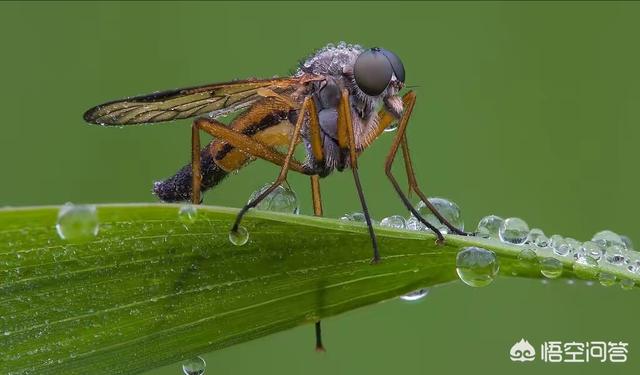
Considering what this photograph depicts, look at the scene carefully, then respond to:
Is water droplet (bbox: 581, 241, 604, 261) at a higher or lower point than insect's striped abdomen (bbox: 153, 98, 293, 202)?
lower

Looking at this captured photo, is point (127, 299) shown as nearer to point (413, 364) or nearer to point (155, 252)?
point (155, 252)

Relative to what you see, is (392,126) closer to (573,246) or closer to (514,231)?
(514,231)

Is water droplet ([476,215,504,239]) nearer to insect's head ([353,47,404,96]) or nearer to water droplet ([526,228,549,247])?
water droplet ([526,228,549,247])

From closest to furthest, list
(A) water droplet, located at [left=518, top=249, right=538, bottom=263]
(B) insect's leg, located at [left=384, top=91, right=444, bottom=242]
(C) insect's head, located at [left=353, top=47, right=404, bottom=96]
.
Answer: (A) water droplet, located at [left=518, top=249, right=538, bottom=263]
(B) insect's leg, located at [left=384, top=91, right=444, bottom=242]
(C) insect's head, located at [left=353, top=47, right=404, bottom=96]

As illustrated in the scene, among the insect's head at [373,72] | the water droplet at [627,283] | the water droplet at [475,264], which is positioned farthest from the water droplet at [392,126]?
the water droplet at [627,283]

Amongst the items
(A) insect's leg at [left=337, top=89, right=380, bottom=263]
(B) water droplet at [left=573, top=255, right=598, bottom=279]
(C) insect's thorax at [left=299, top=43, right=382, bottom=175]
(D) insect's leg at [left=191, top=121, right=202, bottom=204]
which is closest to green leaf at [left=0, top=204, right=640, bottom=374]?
(B) water droplet at [left=573, top=255, right=598, bottom=279]

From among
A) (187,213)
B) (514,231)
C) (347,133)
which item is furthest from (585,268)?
(347,133)
